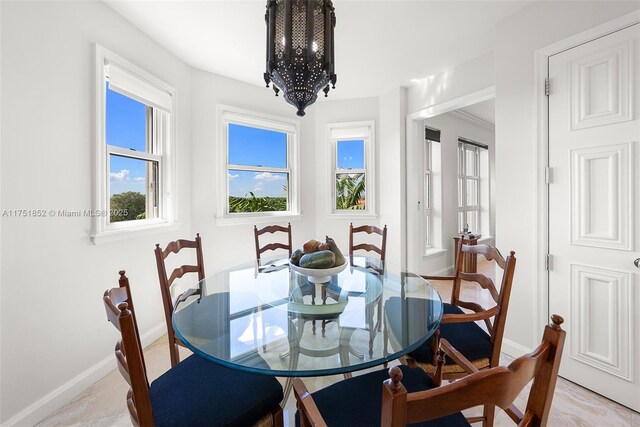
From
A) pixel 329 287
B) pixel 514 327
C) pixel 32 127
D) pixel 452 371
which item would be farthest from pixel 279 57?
pixel 514 327

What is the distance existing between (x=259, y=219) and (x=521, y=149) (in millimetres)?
A: 2757

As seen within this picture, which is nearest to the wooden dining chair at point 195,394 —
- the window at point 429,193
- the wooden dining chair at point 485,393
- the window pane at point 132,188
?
the wooden dining chair at point 485,393

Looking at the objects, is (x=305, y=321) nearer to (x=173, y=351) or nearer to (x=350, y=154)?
(x=173, y=351)

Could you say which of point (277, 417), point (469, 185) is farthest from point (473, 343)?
point (469, 185)

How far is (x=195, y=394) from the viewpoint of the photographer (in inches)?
42.7

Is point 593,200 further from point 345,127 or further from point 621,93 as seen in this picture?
point 345,127

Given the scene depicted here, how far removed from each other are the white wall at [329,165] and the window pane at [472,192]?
2368 millimetres

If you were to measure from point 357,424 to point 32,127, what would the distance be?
2.24m

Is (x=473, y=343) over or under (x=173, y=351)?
over

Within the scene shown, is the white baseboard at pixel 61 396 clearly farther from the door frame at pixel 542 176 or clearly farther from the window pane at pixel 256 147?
the door frame at pixel 542 176

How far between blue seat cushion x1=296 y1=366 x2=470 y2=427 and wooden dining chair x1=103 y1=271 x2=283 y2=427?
17 centimetres

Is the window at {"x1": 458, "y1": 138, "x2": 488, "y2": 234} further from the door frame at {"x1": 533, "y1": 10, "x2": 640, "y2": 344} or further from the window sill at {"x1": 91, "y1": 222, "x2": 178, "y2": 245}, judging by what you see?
the window sill at {"x1": 91, "y1": 222, "x2": 178, "y2": 245}

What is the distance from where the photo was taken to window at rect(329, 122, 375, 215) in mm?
4016

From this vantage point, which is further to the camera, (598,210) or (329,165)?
(329,165)
